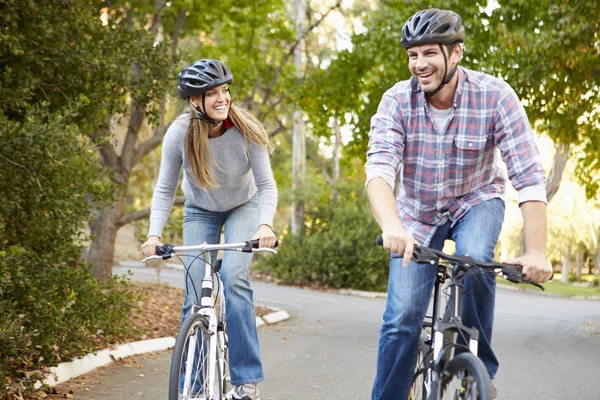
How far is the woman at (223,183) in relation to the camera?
450 centimetres

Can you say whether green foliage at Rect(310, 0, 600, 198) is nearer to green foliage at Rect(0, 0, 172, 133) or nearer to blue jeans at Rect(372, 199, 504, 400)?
green foliage at Rect(0, 0, 172, 133)

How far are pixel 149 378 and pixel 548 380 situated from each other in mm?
3746

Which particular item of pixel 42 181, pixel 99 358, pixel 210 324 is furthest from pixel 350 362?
pixel 210 324

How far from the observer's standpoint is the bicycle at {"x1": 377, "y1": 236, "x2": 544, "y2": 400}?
284 centimetres

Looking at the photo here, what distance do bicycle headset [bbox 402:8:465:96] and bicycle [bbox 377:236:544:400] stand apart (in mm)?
820

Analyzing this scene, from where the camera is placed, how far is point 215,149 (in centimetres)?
469

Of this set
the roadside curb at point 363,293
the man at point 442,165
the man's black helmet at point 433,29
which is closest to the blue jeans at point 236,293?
the man at point 442,165

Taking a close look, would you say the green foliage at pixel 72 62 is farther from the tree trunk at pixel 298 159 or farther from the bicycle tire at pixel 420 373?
the tree trunk at pixel 298 159

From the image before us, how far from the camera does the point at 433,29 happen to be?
11.0ft

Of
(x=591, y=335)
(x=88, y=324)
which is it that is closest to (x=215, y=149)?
(x=88, y=324)

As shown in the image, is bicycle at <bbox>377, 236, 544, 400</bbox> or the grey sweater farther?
the grey sweater

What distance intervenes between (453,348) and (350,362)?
517 centimetres

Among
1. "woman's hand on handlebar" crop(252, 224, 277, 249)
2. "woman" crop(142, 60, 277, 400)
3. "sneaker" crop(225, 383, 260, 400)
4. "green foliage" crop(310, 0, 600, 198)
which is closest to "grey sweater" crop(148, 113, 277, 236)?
"woman" crop(142, 60, 277, 400)

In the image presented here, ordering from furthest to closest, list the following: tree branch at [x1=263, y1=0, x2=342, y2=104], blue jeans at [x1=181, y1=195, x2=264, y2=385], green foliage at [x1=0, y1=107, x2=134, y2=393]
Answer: tree branch at [x1=263, y1=0, x2=342, y2=104], green foliage at [x1=0, y1=107, x2=134, y2=393], blue jeans at [x1=181, y1=195, x2=264, y2=385]
